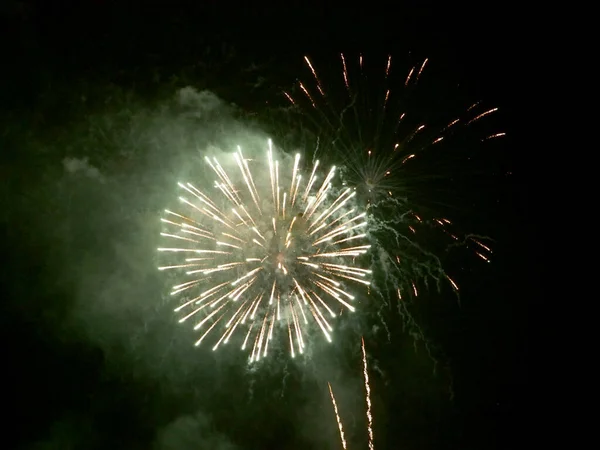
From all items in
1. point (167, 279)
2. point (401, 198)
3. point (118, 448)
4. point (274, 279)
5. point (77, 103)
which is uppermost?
point (77, 103)

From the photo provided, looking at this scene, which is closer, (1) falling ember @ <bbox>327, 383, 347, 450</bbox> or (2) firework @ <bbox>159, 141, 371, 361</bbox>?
(2) firework @ <bbox>159, 141, 371, 361</bbox>

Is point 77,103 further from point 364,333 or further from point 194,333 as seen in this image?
point 364,333

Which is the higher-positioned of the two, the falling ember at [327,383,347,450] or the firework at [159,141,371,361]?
the firework at [159,141,371,361]

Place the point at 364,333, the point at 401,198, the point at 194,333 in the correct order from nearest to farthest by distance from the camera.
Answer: the point at 401,198, the point at 364,333, the point at 194,333

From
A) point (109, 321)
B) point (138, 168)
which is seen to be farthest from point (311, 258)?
point (109, 321)

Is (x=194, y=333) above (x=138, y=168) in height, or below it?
below

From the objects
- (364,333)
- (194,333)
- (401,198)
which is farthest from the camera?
(194,333)

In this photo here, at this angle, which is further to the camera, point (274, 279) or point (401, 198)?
point (401, 198)

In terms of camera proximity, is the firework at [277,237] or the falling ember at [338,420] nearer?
the firework at [277,237]

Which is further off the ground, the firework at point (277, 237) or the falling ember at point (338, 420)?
the firework at point (277, 237)

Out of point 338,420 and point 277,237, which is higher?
point 277,237

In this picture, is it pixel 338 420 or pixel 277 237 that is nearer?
pixel 277 237
